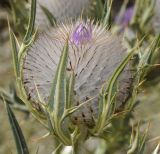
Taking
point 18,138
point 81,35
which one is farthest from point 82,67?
point 18,138

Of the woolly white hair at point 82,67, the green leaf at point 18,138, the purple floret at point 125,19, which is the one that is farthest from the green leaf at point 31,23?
the purple floret at point 125,19

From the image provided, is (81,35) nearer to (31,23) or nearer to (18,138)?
(31,23)

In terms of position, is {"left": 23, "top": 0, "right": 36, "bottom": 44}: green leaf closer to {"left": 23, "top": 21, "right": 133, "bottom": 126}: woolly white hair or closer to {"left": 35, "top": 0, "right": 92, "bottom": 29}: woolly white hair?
{"left": 23, "top": 21, "right": 133, "bottom": 126}: woolly white hair

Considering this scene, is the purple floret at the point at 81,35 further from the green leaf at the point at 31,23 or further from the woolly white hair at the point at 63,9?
the woolly white hair at the point at 63,9

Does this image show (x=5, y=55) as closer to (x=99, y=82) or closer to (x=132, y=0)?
(x=132, y=0)

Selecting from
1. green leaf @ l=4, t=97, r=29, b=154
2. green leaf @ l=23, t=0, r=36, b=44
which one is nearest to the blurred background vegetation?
green leaf @ l=4, t=97, r=29, b=154
